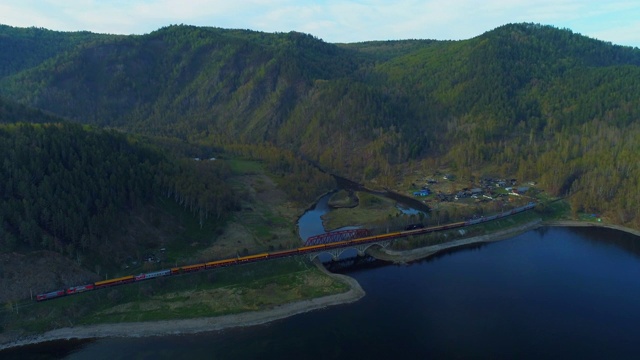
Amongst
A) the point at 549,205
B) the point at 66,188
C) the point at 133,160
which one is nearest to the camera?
the point at 66,188

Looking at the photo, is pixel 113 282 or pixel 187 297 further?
pixel 113 282

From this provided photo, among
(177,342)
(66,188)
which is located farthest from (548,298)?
(66,188)

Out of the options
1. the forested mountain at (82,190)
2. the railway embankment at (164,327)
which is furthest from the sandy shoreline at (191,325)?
the forested mountain at (82,190)

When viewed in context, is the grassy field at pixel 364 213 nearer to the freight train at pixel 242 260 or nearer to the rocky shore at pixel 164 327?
the freight train at pixel 242 260

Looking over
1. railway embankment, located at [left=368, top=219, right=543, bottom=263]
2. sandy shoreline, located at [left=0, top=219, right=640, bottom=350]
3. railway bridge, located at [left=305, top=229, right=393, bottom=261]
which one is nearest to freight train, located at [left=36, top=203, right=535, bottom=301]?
railway bridge, located at [left=305, top=229, right=393, bottom=261]

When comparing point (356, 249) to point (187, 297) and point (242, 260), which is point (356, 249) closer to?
point (242, 260)

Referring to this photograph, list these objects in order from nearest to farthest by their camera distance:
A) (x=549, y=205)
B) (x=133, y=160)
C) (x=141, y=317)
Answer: (x=141, y=317) < (x=133, y=160) < (x=549, y=205)

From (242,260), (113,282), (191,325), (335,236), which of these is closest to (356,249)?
(335,236)

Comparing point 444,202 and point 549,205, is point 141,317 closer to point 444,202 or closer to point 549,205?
point 444,202
